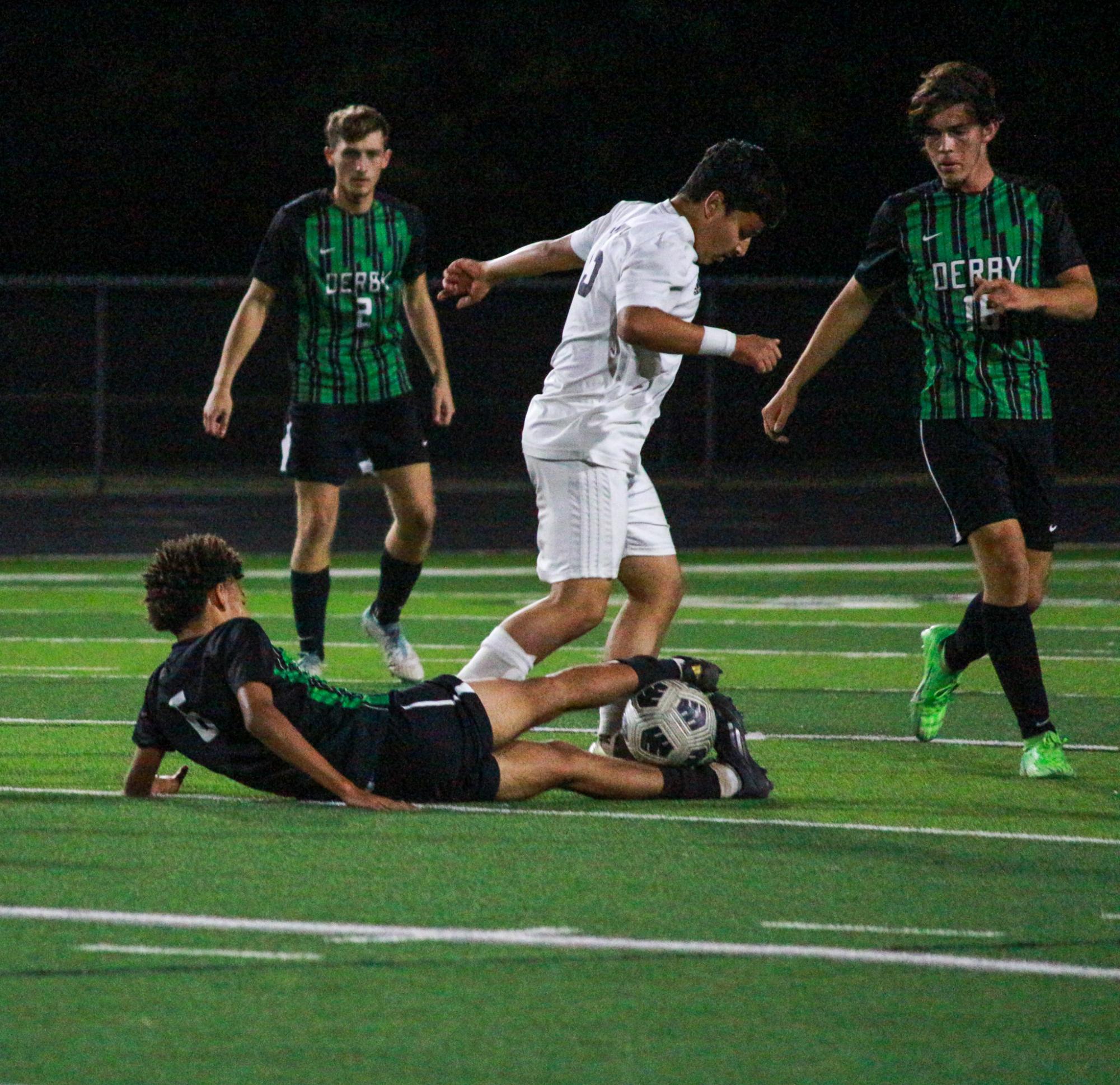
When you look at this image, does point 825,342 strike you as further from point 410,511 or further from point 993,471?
point 410,511

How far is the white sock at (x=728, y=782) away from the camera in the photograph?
22.7 feet

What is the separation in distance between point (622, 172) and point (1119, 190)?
249 inches

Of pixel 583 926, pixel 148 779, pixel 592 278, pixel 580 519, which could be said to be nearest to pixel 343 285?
pixel 592 278


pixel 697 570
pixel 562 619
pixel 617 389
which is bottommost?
pixel 697 570

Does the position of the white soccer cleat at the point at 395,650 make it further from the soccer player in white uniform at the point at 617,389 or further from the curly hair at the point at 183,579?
the curly hair at the point at 183,579

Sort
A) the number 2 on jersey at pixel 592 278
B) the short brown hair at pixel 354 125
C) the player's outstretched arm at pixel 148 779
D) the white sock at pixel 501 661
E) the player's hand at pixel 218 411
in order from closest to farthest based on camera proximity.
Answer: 1. the player's outstretched arm at pixel 148 779
2. the white sock at pixel 501 661
3. the number 2 on jersey at pixel 592 278
4. the short brown hair at pixel 354 125
5. the player's hand at pixel 218 411

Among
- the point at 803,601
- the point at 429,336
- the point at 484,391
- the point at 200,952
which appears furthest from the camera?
the point at 484,391

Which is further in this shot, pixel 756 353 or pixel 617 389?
pixel 617 389

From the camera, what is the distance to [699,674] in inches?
281

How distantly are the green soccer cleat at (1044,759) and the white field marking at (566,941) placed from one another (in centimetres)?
271

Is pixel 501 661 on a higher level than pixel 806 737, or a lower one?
higher

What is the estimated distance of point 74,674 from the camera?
10383mm

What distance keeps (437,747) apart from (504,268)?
2034 millimetres

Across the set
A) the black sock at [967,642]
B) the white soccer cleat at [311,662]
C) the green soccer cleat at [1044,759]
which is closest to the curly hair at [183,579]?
the green soccer cleat at [1044,759]
